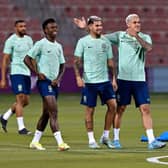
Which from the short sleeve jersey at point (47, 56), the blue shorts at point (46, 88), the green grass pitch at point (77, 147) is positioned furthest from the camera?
the short sleeve jersey at point (47, 56)

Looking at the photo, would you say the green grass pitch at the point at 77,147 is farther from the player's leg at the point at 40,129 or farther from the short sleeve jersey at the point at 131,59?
the short sleeve jersey at the point at 131,59

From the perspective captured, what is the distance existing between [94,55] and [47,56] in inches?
32.6

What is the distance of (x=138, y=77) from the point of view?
13477 mm

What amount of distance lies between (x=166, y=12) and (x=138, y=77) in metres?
22.8

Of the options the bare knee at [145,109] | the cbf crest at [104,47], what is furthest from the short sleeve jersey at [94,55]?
the bare knee at [145,109]

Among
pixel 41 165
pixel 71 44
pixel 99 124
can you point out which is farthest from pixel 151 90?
pixel 41 165

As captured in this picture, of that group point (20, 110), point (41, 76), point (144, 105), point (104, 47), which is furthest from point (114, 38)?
point (20, 110)

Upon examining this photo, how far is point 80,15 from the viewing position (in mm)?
35469

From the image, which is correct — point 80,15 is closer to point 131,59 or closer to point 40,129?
point 131,59

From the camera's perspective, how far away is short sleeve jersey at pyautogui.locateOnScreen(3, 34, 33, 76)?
52.9 ft

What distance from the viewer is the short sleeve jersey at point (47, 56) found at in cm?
1303

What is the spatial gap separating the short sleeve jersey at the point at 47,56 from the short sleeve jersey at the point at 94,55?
0.52 m

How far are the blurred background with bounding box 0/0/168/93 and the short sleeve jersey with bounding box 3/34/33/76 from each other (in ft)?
55.6

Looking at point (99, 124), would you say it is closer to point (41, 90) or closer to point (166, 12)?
point (41, 90)
